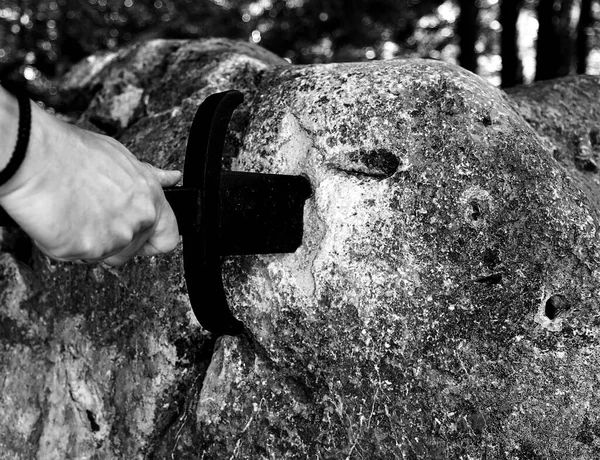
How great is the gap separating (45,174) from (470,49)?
8404mm

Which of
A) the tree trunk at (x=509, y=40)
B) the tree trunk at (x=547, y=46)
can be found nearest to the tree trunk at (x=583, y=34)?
the tree trunk at (x=509, y=40)

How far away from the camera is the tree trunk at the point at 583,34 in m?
10.4

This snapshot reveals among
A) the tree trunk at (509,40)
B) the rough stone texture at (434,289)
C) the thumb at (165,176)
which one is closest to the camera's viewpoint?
the thumb at (165,176)

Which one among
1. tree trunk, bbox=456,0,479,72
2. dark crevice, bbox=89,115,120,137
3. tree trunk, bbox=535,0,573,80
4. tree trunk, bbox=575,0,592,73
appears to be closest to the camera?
dark crevice, bbox=89,115,120,137

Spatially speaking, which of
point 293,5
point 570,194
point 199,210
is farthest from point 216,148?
point 293,5

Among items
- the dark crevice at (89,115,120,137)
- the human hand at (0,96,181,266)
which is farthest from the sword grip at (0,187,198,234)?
the dark crevice at (89,115,120,137)

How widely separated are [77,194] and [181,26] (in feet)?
20.9

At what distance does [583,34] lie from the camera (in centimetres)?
1066

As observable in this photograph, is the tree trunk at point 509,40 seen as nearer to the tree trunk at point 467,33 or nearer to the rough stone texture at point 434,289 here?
the tree trunk at point 467,33

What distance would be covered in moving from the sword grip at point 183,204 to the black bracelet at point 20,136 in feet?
1.35

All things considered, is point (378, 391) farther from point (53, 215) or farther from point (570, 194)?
point (53, 215)

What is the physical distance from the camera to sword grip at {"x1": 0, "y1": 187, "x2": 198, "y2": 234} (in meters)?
1.48

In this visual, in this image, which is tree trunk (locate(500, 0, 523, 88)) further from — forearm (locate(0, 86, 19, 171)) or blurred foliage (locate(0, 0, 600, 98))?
forearm (locate(0, 86, 19, 171))

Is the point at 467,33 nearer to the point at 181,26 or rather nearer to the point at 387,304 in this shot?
the point at 181,26
